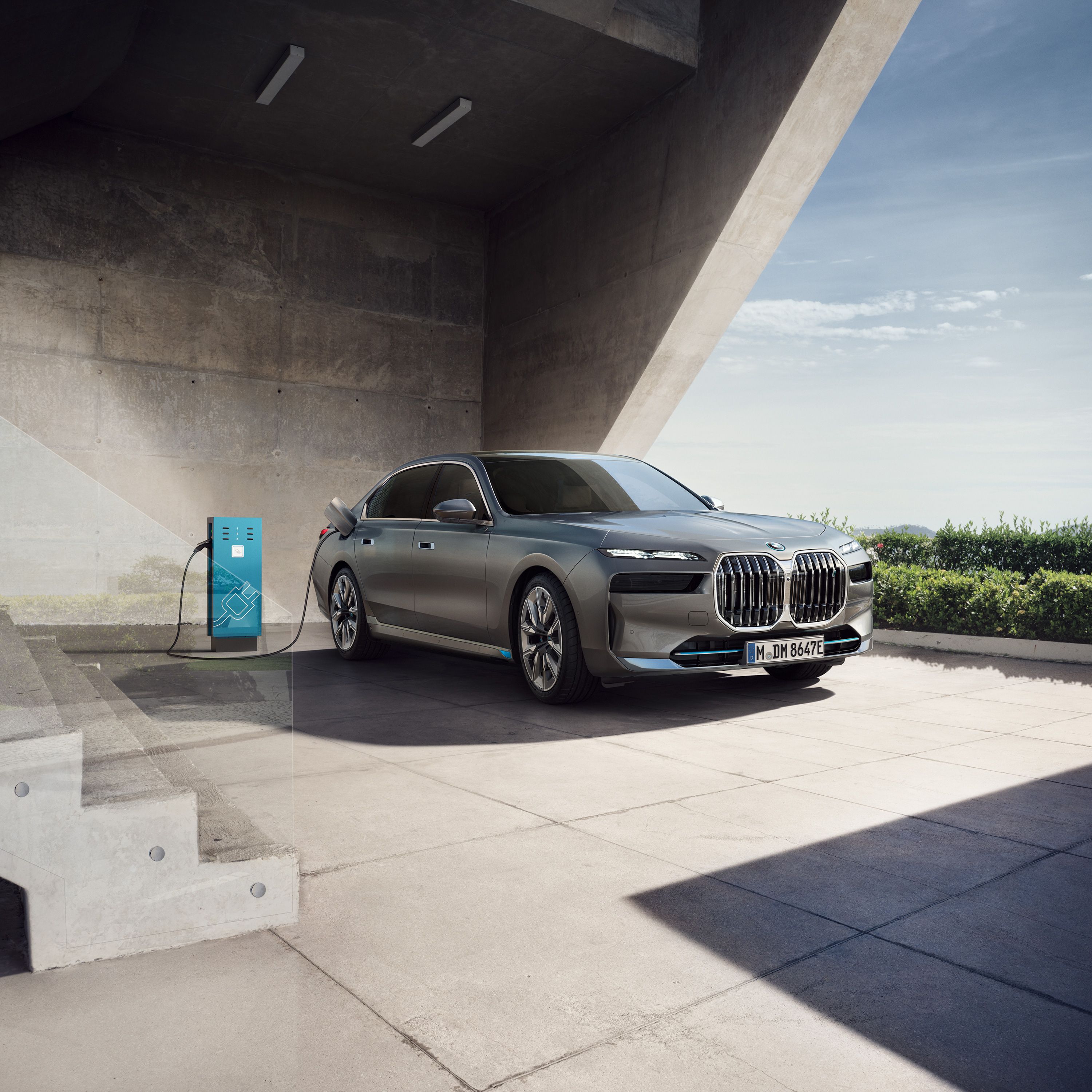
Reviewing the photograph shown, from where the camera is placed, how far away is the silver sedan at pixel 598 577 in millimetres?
5996

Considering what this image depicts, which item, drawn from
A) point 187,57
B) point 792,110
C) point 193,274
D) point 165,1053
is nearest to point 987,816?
point 165,1053

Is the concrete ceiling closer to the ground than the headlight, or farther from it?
farther from it

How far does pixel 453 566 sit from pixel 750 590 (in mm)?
2241

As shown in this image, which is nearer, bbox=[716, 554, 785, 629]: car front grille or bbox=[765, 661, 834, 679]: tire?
bbox=[716, 554, 785, 629]: car front grille

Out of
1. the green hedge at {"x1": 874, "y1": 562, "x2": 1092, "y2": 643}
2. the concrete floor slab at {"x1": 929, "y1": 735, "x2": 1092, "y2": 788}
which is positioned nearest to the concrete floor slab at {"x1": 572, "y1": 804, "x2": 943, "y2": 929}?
the concrete floor slab at {"x1": 929, "y1": 735, "x2": 1092, "y2": 788}

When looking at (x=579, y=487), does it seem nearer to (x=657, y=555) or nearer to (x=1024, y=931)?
(x=657, y=555)

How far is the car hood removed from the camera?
20.0ft

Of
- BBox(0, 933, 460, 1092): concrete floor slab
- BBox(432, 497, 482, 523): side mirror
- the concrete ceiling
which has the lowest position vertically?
BBox(0, 933, 460, 1092): concrete floor slab

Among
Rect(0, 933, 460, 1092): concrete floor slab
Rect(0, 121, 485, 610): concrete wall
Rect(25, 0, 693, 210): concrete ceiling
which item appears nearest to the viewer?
Rect(0, 933, 460, 1092): concrete floor slab

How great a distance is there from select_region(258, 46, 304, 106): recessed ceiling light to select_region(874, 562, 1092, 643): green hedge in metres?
8.42

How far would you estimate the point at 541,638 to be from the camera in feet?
21.4

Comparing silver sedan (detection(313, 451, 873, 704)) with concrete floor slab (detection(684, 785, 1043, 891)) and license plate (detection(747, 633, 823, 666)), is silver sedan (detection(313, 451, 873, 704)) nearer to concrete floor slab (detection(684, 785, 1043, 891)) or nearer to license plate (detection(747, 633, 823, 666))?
license plate (detection(747, 633, 823, 666))

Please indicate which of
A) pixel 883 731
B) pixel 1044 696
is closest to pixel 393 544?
Answer: pixel 883 731

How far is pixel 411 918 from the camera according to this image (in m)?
2.99
